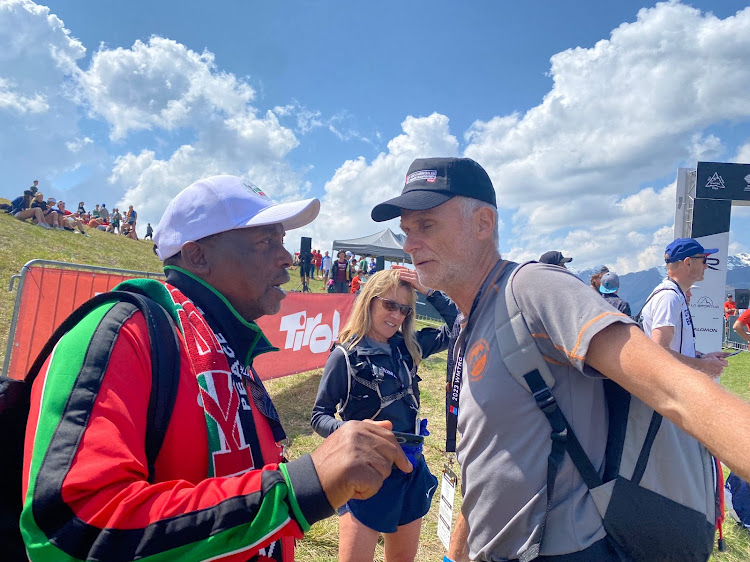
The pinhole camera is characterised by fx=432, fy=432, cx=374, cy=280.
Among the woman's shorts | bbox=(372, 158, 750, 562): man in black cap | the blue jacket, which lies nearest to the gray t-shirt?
bbox=(372, 158, 750, 562): man in black cap

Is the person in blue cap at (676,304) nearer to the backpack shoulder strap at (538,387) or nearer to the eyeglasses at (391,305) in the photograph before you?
the eyeglasses at (391,305)

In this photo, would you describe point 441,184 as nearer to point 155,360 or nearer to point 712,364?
point 155,360

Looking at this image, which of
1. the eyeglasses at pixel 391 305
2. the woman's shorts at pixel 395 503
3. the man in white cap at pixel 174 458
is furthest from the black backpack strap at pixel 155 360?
the eyeglasses at pixel 391 305

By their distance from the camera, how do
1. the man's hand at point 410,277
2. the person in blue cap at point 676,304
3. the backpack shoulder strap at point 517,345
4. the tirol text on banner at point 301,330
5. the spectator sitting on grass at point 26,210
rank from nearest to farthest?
the backpack shoulder strap at point 517,345
the man's hand at point 410,277
the person in blue cap at point 676,304
the tirol text on banner at point 301,330
the spectator sitting on grass at point 26,210

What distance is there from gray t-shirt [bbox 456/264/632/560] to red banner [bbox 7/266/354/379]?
184 inches

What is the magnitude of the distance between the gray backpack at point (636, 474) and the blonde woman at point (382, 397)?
1.22 metres

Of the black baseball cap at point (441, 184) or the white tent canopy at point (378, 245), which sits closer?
the black baseball cap at point (441, 184)

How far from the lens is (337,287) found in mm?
19953

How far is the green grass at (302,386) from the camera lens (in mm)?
3984

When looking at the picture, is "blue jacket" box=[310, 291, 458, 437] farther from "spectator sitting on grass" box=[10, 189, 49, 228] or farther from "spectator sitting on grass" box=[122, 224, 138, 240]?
"spectator sitting on grass" box=[122, 224, 138, 240]

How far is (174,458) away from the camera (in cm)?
113

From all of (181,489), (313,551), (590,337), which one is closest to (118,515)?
(181,489)

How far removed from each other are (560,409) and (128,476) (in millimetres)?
1202

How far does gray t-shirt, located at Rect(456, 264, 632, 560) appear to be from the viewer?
1306 mm
